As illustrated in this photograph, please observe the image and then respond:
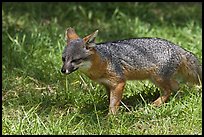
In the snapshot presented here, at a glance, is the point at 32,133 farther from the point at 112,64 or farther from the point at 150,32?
the point at 150,32

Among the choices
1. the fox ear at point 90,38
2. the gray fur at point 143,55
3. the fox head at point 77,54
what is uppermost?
the fox ear at point 90,38

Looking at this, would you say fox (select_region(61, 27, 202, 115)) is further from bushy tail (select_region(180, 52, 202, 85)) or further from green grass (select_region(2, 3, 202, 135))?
green grass (select_region(2, 3, 202, 135))

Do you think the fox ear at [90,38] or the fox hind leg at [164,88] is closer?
the fox ear at [90,38]

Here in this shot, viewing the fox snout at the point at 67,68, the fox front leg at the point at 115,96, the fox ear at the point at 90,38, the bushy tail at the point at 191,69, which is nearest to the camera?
the fox snout at the point at 67,68

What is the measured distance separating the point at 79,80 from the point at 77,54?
112cm

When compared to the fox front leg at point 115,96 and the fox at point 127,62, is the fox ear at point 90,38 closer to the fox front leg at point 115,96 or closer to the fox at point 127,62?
the fox at point 127,62

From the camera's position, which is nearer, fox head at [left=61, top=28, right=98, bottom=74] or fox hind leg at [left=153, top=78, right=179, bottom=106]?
fox head at [left=61, top=28, right=98, bottom=74]

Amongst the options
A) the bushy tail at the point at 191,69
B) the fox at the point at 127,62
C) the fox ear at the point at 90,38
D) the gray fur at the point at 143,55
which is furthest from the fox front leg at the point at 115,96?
the bushy tail at the point at 191,69

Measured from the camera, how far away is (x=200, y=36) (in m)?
7.65

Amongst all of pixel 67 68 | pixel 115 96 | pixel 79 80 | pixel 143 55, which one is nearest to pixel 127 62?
pixel 143 55

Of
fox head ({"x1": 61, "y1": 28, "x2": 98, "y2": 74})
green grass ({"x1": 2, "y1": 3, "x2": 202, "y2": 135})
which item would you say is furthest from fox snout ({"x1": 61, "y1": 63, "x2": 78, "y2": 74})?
green grass ({"x1": 2, "y1": 3, "x2": 202, "y2": 135})

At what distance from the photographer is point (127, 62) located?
538 centimetres

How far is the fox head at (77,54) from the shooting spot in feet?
16.2

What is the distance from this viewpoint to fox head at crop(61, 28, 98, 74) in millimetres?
4926
